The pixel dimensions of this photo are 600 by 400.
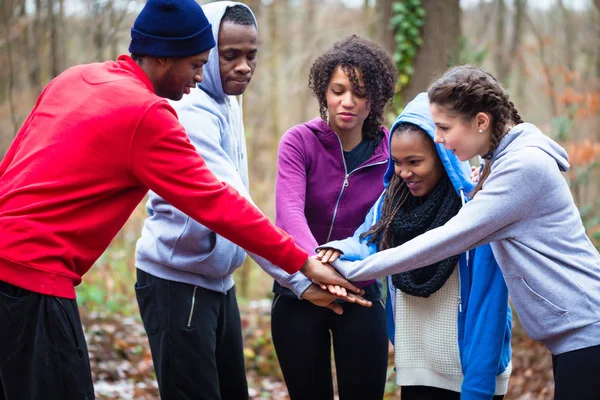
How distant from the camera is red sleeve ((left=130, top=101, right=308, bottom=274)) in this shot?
2523mm

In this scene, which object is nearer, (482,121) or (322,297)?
(482,121)

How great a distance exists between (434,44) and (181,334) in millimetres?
4764

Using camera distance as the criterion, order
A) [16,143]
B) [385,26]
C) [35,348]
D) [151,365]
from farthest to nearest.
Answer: [385,26] < [151,365] < [16,143] < [35,348]

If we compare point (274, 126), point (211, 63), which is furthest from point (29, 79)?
point (211, 63)

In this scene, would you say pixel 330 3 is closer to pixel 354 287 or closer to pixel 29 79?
pixel 29 79

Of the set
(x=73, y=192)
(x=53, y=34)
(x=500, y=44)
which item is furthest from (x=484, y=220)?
(x=500, y=44)

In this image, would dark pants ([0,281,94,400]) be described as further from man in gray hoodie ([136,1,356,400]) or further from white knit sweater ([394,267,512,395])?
white knit sweater ([394,267,512,395])

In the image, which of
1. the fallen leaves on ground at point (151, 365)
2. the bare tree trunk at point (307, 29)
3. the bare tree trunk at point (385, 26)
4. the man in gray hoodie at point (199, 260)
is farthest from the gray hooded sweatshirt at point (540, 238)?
the bare tree trunk at point (307, 29)

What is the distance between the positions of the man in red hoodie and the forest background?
4.38ft

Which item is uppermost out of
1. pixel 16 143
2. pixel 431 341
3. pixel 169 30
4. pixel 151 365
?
pixel 169 30

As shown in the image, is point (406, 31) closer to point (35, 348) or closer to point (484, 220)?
point (484, 220)

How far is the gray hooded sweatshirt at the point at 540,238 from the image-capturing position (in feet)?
8.46

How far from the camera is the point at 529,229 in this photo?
262 cm

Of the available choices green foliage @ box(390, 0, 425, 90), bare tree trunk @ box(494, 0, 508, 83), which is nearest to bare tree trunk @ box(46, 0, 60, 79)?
green foliage @ box(390, 0, 425, 90)
